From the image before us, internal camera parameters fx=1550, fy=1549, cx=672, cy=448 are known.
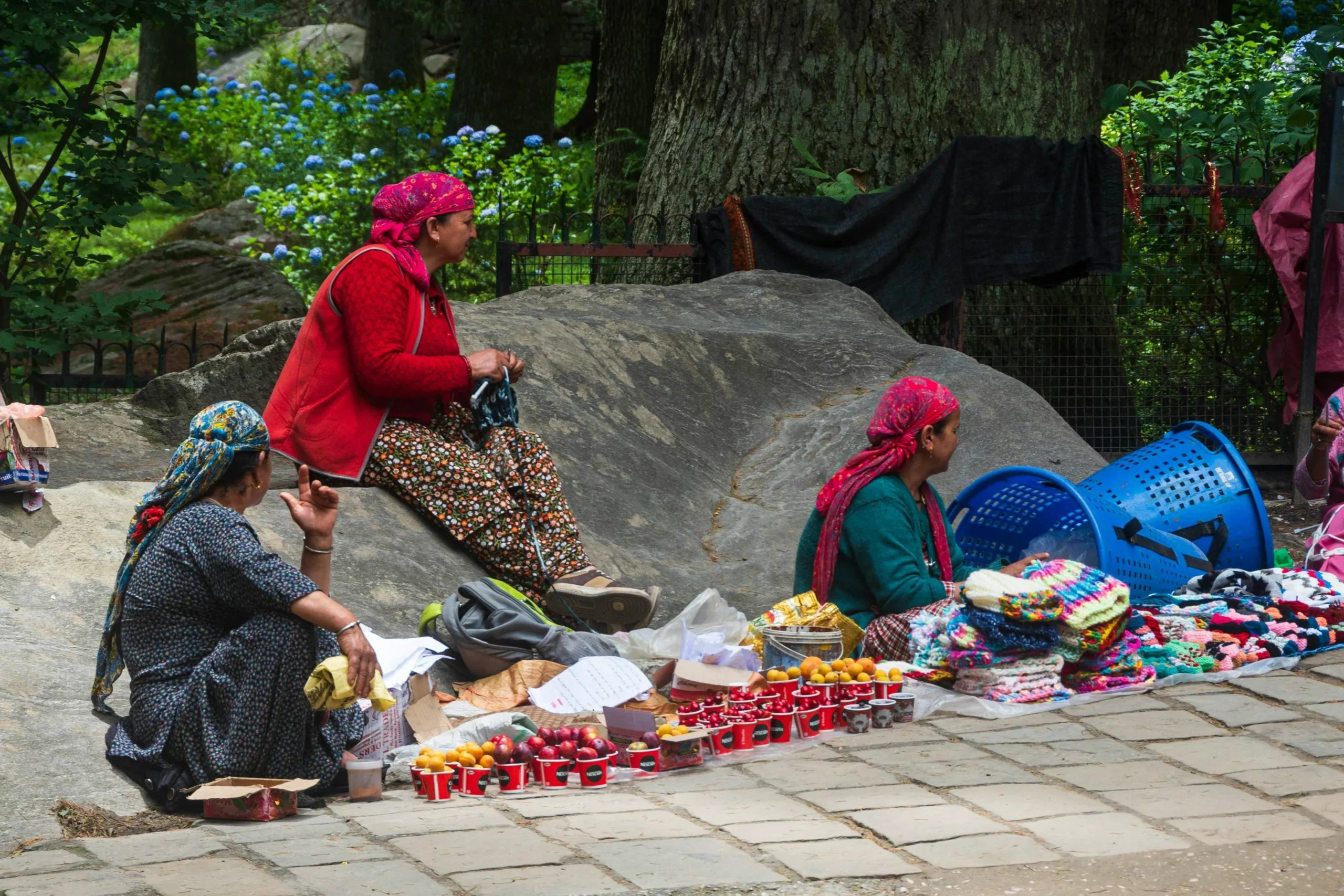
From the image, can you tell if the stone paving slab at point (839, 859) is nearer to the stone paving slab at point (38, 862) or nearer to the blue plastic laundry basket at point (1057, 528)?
the stone paving slab at point (38, 862)

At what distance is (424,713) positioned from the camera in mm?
4465

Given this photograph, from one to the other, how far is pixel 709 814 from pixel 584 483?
9.43 feet

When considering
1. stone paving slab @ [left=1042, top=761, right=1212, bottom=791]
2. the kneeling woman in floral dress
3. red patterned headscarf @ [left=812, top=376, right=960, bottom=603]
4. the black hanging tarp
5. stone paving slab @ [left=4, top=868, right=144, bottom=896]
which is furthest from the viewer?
the black hanging tarp

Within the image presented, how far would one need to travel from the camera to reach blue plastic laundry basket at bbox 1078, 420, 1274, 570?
595cm

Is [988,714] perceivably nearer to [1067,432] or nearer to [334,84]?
[1067,432]

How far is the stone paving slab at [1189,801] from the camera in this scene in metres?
3.74

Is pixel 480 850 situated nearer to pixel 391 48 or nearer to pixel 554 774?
pixel 554 774

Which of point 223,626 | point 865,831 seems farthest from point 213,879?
point 865,831

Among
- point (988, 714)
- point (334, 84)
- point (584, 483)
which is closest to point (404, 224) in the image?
point (584, 483)

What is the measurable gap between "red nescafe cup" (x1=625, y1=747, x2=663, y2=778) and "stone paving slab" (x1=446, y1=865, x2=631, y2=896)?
2.69 feet

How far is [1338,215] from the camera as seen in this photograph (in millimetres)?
7793

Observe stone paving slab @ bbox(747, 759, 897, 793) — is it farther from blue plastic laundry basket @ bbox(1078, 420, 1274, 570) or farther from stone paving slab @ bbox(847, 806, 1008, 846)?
blue plastic laundry basket @ bbox(1078, 420, 1274, 570)

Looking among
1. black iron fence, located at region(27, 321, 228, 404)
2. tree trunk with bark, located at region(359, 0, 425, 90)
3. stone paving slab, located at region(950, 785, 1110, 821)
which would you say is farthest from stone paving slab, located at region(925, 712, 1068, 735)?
tree trunk with bark, located at region(359, 0, 425, 90)

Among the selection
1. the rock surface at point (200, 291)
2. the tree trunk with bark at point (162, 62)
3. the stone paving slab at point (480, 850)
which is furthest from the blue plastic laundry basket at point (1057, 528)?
the tree trunk with bark at point (162, 62)
